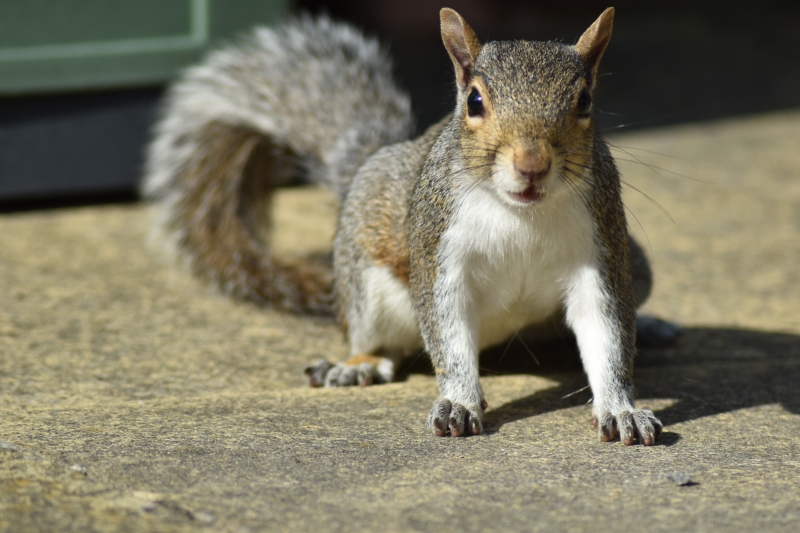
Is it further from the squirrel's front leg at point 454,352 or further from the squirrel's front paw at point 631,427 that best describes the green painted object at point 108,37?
the squirrel's front paw at point 631,427

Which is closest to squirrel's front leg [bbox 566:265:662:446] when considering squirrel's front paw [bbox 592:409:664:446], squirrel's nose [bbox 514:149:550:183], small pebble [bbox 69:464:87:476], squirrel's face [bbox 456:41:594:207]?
squirrel's front paw [bbox 592:409:664:446]

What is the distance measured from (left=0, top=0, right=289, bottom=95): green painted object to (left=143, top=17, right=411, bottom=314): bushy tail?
24.6 inches

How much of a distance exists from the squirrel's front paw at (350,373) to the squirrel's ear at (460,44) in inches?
35.3

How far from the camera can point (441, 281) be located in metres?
2.34

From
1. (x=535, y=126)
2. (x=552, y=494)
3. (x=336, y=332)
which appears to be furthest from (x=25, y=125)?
(x=552, y=494)

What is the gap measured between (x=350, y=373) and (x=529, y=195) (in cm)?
92

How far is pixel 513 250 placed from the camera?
2.28 meters

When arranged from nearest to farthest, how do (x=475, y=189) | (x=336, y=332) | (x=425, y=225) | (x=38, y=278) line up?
1. (x=475, y=189)
2. (x=425, y=225)
3. (x=336, y=332)
4. (x=38, y=278)

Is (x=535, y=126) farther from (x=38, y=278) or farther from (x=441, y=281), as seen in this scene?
(x=38, y=278)

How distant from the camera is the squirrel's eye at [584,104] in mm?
2188

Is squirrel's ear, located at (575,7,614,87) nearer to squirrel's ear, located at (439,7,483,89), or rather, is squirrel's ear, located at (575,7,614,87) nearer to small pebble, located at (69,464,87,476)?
squirrel's ear, located at (439,7,483,89)

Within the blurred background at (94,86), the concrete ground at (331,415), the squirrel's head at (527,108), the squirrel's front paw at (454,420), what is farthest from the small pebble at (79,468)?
the blurred background at (94,86)

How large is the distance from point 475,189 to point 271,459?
0.77 m

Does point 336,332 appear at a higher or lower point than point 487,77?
lower
